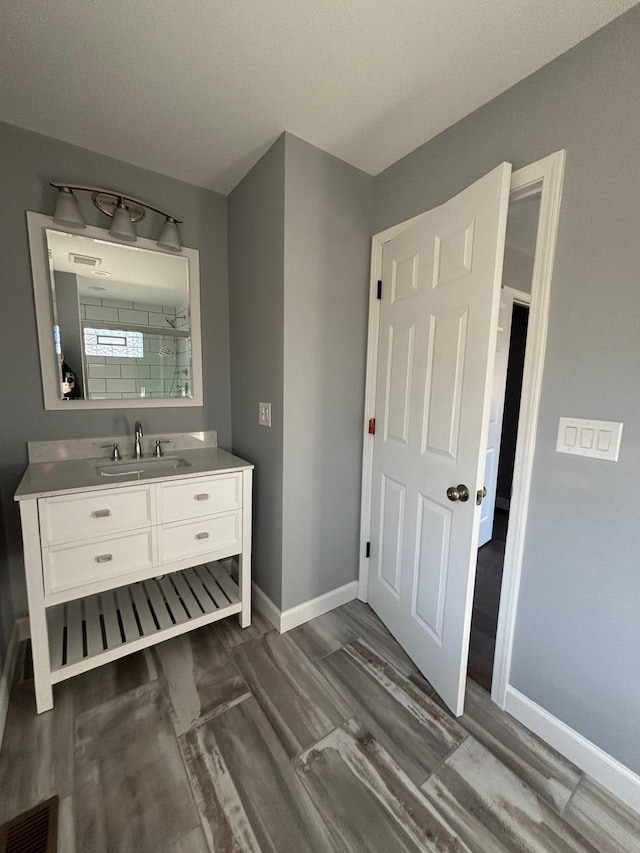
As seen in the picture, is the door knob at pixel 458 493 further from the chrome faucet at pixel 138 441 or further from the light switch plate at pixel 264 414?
the chrome faucet at pixel 138 441

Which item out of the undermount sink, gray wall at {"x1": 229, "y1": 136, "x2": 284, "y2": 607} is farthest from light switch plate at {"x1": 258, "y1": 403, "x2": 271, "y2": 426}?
the undermount sink

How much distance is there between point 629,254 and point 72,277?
7.26 feet

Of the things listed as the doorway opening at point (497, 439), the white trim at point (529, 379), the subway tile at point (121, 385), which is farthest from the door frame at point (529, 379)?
the subway tile at point (121, 385)

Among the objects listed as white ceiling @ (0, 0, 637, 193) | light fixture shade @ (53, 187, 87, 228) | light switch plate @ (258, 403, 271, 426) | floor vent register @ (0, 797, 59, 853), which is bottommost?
floor vent register @ (0, 797, 59, 853)

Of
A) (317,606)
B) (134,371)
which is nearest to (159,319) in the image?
(134,371)

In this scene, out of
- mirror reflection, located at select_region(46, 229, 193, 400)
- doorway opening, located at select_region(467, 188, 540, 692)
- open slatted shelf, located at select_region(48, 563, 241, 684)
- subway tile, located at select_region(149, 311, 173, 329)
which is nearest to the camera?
open slatted shelf, located at select_region(48, 563, 241, 684)

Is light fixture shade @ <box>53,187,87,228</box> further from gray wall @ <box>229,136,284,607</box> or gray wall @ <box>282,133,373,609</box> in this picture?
gray wall @ <box>282,133,373,609</box>

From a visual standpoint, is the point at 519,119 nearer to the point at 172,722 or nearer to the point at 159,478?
the point at 159,478

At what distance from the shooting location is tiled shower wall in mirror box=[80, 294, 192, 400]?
5.75 feet

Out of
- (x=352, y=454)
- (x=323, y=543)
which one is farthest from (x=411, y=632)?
(x=352, y=454)

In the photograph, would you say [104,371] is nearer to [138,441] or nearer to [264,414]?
[138,441]

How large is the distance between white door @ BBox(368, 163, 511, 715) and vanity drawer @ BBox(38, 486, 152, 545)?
1169 millimetres

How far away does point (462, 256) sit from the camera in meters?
1.31

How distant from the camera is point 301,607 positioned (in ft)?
6.15
